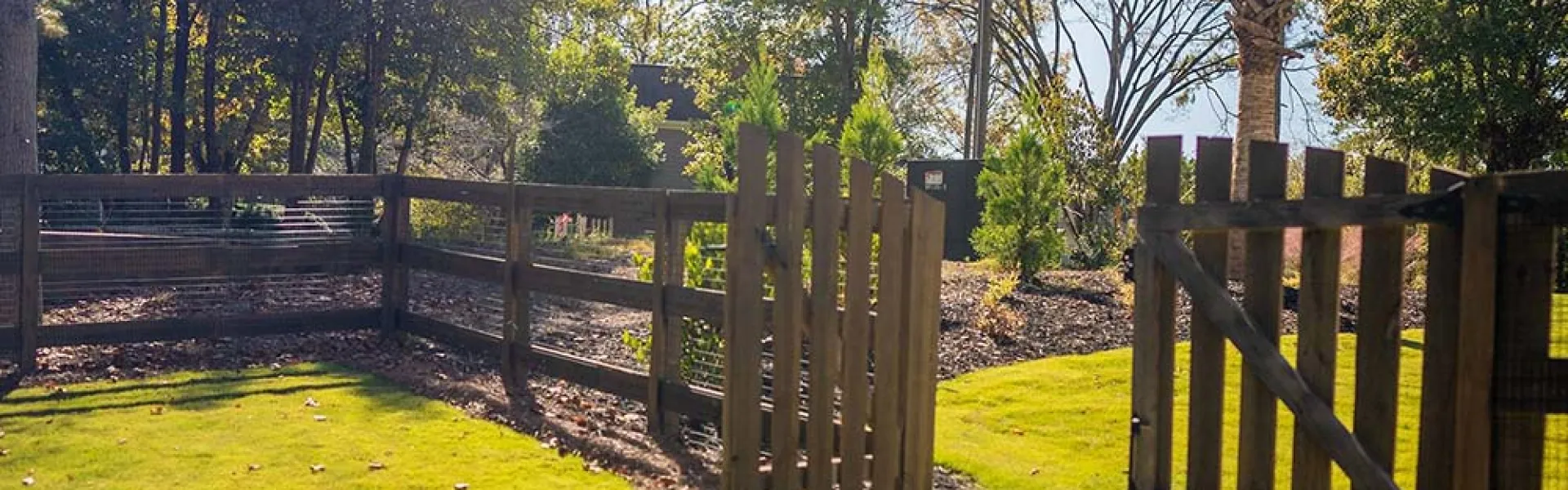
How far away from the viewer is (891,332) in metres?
5.09

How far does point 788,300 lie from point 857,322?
0.31m

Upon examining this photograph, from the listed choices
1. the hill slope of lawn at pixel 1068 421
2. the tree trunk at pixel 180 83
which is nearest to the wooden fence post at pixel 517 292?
the hill slope of lawn at pixel 1068 421

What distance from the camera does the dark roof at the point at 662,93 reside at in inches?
1737

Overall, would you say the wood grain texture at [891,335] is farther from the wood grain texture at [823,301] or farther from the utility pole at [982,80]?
the utility pole at [982,80]

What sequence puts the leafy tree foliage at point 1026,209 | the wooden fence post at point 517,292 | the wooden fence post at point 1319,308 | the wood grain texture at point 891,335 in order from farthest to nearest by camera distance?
the leafy tree foliage at point 1026,209 < the wooden fence post at point 517,292 < the wood grain texture at point 891,335 < the wooden fence post at point 1319,308

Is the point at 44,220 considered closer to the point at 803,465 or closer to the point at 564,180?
the point at 803,465

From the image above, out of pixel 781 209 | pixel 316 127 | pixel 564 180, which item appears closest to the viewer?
pixel 781 209

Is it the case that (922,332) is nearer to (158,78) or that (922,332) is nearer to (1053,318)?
(1053,318)

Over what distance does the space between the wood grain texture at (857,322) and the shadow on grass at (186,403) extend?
531cm

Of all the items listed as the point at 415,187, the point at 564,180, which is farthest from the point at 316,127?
the point at 415,187

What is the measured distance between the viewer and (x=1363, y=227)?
3.61 meters

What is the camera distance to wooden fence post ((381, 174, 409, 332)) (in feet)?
37.3

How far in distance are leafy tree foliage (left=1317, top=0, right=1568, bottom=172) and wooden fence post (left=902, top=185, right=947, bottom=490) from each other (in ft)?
41.8

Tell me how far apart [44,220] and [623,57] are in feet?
80.8
